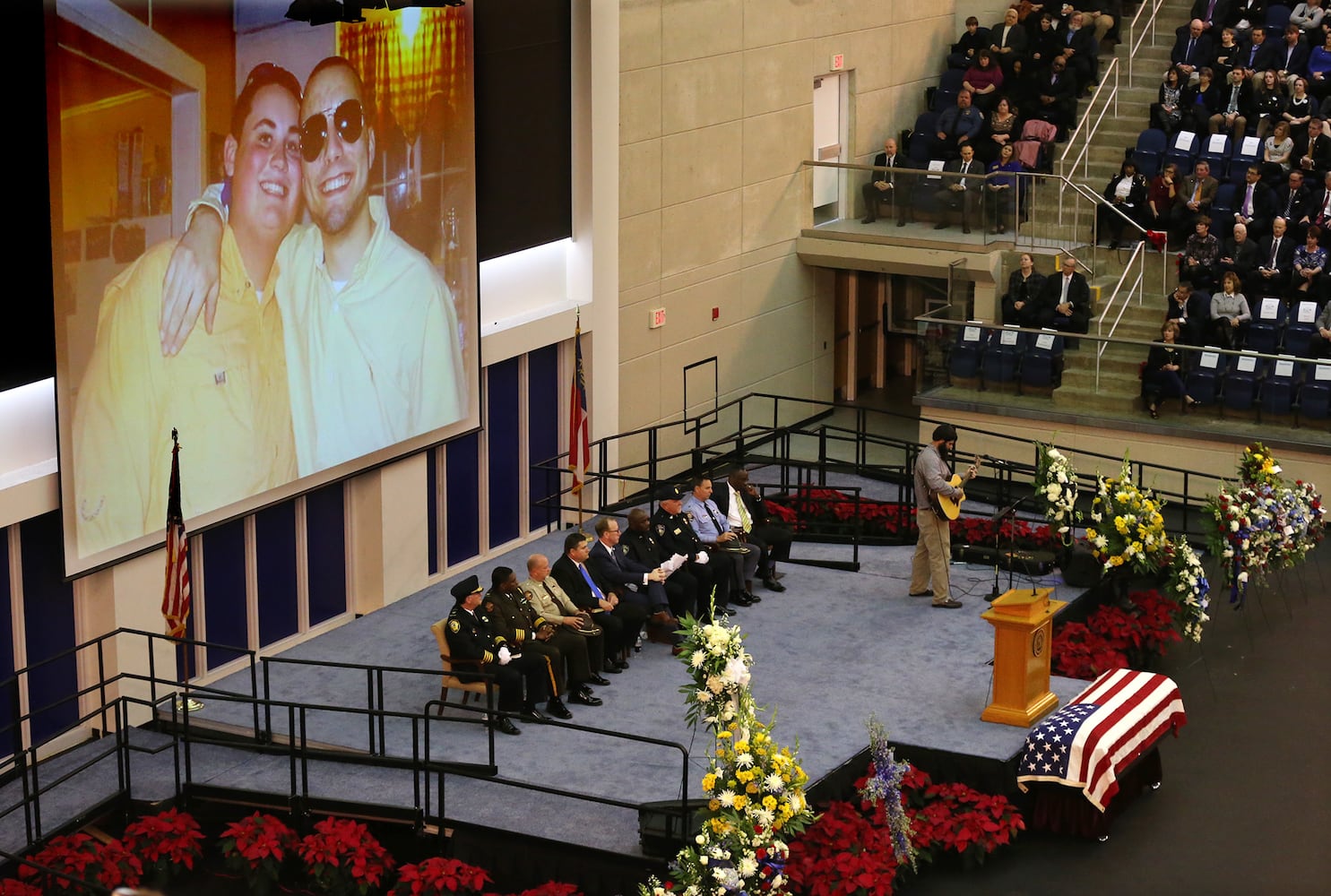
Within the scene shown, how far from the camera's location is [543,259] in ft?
62.7

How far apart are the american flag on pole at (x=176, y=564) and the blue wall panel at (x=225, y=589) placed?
125 centimetres

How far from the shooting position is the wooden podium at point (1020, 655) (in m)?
14.2

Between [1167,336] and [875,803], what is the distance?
9418mm

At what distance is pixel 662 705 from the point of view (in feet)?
48.6

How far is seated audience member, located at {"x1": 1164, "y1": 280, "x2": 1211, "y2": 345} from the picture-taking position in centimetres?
2120

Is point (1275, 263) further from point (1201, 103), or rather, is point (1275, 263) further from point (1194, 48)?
point (1194, 48)

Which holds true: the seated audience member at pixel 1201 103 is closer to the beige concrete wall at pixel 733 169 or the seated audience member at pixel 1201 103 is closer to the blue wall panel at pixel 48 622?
the beige concrete wall at pixel 733 169

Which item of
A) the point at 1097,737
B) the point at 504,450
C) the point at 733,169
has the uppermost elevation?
the point at 733,169

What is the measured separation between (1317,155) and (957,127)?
4334 millimetres

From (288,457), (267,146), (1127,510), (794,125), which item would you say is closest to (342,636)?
(288,457)

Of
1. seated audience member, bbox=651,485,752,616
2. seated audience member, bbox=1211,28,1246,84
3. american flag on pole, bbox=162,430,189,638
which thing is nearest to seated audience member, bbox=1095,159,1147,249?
seated audience member, bbox=1211,28,1246,84

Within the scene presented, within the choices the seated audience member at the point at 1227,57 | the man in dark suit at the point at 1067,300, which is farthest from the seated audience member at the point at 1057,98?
the man in dark suit at the point at 1067,300

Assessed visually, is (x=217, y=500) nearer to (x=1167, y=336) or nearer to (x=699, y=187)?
(x=699, y=187)

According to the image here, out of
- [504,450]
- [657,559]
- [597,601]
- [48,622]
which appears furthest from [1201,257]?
[48,622]
